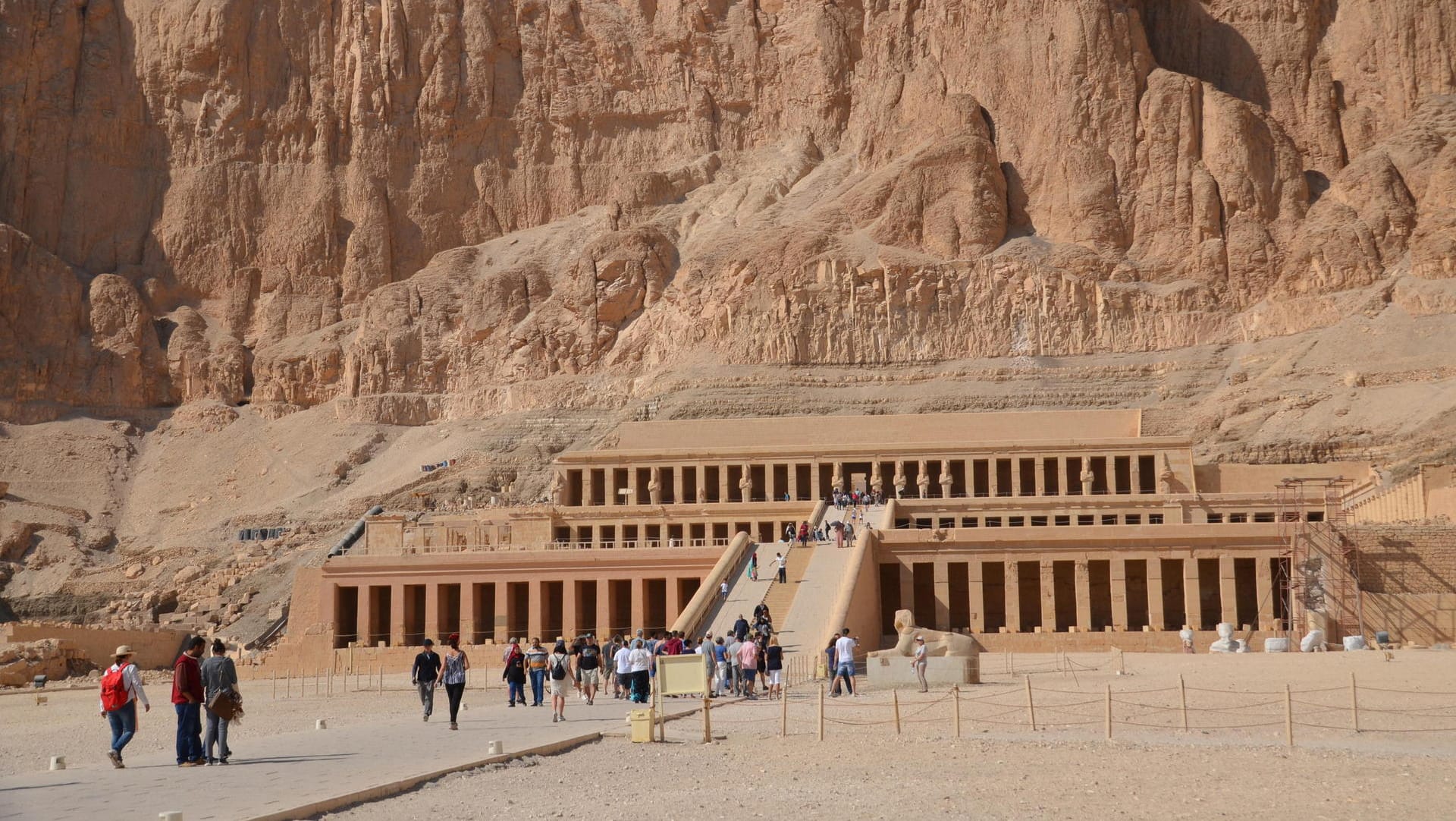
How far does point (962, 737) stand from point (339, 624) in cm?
3400

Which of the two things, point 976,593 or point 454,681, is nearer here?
point 454,681

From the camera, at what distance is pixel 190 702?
62.6 feet

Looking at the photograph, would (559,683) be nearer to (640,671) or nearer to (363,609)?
(640,671)

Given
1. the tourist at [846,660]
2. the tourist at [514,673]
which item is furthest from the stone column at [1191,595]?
the tourist at [514,673]

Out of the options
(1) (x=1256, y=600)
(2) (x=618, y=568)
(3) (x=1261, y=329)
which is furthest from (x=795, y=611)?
(3) (x=1261, y=329)

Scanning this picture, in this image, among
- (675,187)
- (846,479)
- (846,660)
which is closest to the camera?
(846,660)

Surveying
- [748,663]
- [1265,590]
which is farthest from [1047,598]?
[748,663]

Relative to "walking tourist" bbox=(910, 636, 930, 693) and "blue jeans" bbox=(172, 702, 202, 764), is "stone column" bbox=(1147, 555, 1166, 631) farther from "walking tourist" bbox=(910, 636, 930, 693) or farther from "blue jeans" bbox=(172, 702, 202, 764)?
"blue jeans" bbox=(172, 702, 202, 764)

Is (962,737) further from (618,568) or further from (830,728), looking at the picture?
(618,568)

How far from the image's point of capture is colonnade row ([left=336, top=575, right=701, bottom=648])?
49.1 meters

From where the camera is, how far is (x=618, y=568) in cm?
4931

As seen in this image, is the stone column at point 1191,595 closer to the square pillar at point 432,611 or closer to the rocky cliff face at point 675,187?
the square pillar at point 432,611

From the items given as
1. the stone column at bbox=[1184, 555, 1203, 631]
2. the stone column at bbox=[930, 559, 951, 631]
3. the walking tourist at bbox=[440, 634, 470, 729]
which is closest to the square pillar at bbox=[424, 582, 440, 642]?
the stone column at bbox=[930, 559, 951, 631]

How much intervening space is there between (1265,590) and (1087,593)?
477cm
